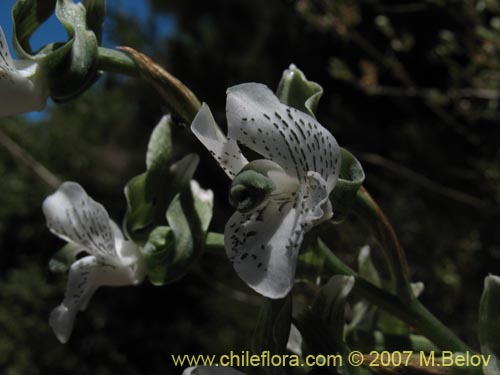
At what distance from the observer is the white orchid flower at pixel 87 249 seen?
1.52 ft

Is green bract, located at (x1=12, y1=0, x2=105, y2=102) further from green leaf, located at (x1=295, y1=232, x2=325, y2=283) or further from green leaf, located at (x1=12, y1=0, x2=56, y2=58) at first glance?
green leaf, located at (x1=295, y1=232, x2=325, y2=283)

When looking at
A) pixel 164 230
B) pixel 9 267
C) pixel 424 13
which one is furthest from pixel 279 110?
pixel 9 267

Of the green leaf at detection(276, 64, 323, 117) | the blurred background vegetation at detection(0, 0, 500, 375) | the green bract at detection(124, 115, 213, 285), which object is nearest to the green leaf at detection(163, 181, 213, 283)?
the green bract at detection(124, 115, 213, 285)

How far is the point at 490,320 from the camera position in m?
0.41

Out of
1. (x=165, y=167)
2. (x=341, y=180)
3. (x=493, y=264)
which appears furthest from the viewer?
(x=493, y=264)

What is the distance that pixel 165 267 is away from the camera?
17.9 inches

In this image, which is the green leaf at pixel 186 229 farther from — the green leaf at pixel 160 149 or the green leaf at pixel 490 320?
the green leaf at pixel 490 320

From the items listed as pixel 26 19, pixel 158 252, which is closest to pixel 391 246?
pixel 158 252

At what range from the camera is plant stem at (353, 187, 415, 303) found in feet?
1.34

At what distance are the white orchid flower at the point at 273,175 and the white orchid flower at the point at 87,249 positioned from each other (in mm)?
128

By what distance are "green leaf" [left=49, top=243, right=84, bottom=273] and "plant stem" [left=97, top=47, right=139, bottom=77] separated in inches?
5.5

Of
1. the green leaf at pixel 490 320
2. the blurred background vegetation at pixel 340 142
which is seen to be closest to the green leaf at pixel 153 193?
the green leaf at pixel 490 320

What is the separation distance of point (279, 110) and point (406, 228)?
3.83ft

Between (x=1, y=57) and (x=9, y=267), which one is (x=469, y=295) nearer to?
(x=1, y=57)
